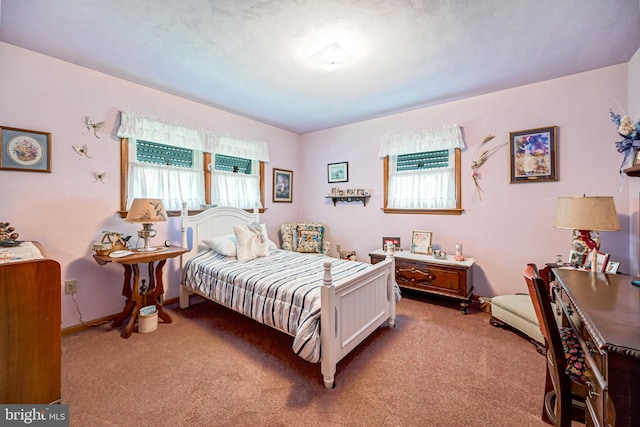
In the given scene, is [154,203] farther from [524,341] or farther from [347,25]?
[524,341]

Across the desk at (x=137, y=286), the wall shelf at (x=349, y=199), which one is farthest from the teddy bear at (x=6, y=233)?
the wall shelf at (x=349, y=199)

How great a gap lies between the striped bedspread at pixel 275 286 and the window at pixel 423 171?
4.93 ft

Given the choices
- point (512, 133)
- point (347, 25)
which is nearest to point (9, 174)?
point (347, 25)

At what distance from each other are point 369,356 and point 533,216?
95.3 inches

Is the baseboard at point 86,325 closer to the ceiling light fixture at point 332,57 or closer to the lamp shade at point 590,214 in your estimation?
the ceiling light fixture at point 332,57

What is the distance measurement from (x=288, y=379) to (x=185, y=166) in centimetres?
281

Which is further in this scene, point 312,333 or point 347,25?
point 347,25

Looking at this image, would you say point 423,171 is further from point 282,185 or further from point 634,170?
point 282,185

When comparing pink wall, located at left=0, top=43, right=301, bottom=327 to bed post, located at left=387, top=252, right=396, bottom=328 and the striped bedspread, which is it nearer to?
the striped bedspread

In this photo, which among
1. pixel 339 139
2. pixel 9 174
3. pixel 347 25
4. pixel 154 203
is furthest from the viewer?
pixel 339 139

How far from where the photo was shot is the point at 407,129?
3701mm

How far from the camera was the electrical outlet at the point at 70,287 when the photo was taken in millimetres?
2461

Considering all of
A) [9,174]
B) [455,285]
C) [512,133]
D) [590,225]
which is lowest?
[455,285]

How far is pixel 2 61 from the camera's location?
215cm
